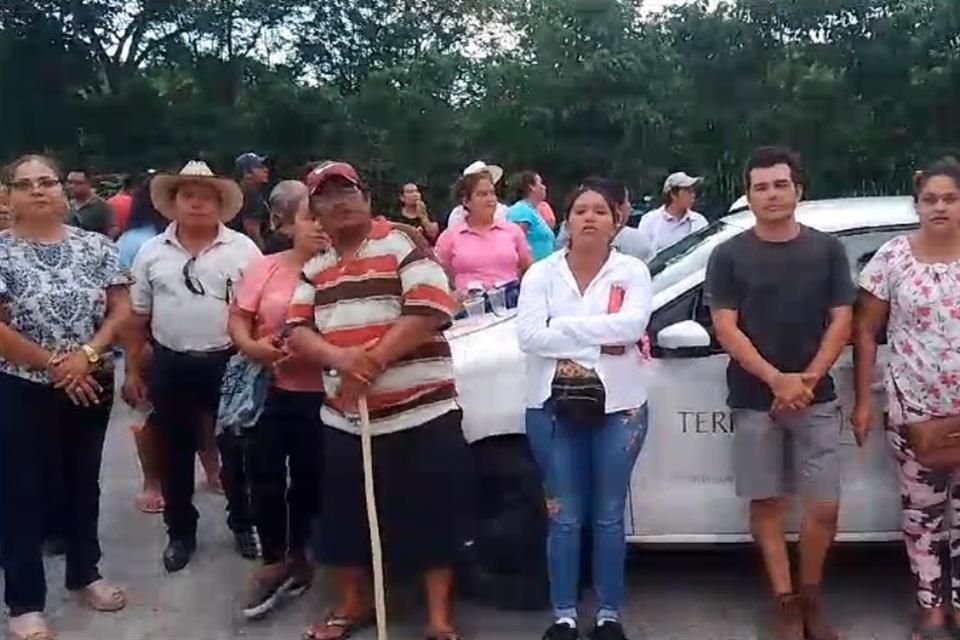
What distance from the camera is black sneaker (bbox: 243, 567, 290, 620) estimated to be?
516cm

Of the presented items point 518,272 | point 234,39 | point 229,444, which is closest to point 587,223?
point 229,444

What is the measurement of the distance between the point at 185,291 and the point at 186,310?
0.09 m

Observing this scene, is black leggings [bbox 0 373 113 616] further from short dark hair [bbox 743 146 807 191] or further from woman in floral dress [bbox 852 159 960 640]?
woman in floral dress [bbox 852 159 960 640]

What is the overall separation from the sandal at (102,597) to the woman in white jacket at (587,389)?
1908 millimetres

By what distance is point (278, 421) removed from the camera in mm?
5141

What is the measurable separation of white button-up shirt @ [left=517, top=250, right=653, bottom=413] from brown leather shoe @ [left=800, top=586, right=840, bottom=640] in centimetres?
98

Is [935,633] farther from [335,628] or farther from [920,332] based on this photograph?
[335,628]

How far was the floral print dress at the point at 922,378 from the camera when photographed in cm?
443

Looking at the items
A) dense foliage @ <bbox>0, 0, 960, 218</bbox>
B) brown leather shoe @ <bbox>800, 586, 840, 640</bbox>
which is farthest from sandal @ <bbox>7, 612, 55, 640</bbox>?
dense foliage @ <bbox>0, 0, 960, 218</bbox>

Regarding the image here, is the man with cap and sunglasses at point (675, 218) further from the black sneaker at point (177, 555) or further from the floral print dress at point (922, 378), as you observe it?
the floral print dress at point (922, 378)

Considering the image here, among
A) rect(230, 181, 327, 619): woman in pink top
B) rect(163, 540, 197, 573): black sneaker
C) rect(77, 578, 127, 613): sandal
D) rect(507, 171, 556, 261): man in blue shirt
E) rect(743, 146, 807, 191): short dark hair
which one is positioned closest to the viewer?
rect(743, 146, 807, 191): short dark hair

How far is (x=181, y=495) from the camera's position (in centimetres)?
570

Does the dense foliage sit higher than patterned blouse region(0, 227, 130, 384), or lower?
higher

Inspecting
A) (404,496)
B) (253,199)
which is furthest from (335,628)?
(253,199)
